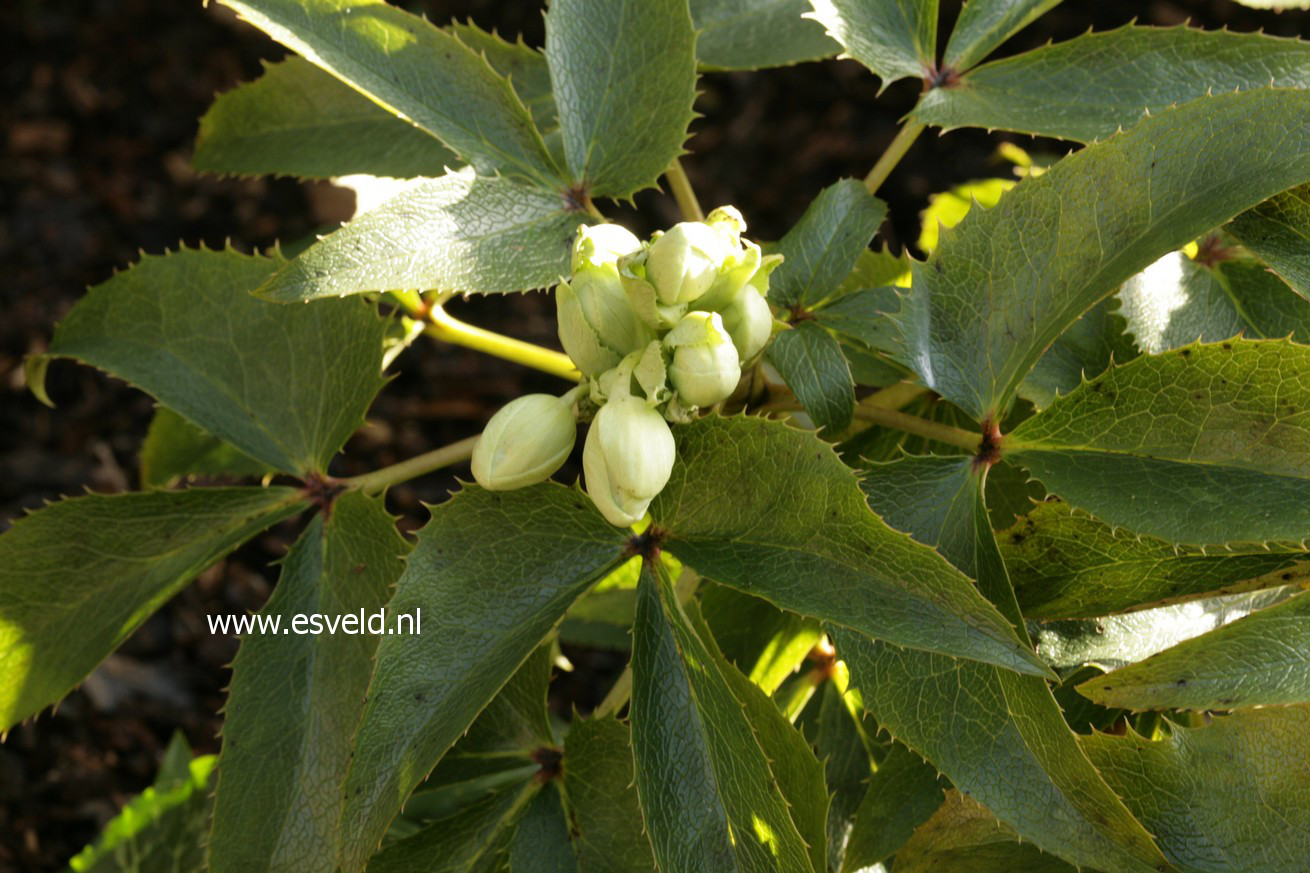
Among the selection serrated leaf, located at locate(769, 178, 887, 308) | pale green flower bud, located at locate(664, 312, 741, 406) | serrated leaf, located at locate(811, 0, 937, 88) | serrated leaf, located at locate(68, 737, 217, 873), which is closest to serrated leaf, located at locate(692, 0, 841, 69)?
serrated leaf, located at locate(811, 0, 937, 88)

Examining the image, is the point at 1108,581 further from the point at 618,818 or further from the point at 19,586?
the point at 19,586

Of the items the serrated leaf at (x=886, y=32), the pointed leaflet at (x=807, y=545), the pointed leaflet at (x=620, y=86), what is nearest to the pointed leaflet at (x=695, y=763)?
the pointed leaflet at (x=807, y=545)

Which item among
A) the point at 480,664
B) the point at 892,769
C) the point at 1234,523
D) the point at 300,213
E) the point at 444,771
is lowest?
the point at 300,213

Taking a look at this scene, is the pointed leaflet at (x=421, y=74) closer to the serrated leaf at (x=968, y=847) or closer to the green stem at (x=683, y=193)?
the green stem at (x=683, y=193)

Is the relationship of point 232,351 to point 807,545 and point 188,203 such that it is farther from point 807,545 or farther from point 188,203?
point 188,203

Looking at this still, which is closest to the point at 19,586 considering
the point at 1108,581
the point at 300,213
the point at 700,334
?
the point at 700,334

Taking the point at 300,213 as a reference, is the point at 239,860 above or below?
above
